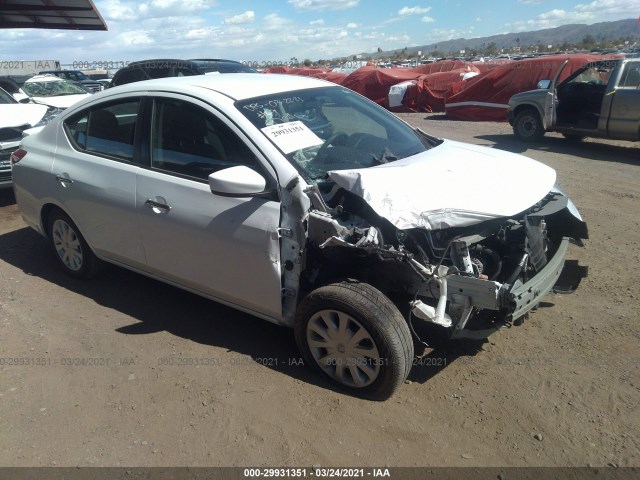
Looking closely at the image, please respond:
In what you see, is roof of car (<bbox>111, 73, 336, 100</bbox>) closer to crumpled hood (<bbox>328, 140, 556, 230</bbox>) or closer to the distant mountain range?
crumpled hood (<bbox>328, 140, 556, 230</bbox>)

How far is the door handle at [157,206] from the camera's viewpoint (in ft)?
12.5

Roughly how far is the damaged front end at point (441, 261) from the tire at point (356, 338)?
188 mm

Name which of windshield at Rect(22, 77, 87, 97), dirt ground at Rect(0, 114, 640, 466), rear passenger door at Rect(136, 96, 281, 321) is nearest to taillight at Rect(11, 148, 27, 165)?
dirt ground at Rect(0, 114, 640, 466)

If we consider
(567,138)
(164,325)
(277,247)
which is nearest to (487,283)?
(277,247)

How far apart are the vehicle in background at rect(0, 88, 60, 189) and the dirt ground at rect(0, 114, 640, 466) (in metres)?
3.30

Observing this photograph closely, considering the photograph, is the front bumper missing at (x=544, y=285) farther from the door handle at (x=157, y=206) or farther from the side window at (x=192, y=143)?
the door handle at (x=157, y=206)

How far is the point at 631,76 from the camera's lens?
10.4 m

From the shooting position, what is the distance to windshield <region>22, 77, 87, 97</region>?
13.2 meters

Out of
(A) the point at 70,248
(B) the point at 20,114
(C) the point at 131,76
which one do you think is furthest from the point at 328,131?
(C) the point at 131,76

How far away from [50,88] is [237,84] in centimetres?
1153

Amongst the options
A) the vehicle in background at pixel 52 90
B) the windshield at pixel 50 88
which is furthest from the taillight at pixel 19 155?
the windshield at pixel 50 88

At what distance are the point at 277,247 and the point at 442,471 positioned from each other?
1.56 m

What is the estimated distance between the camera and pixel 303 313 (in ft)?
11.0

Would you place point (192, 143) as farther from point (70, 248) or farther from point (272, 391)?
point (70, 248)
